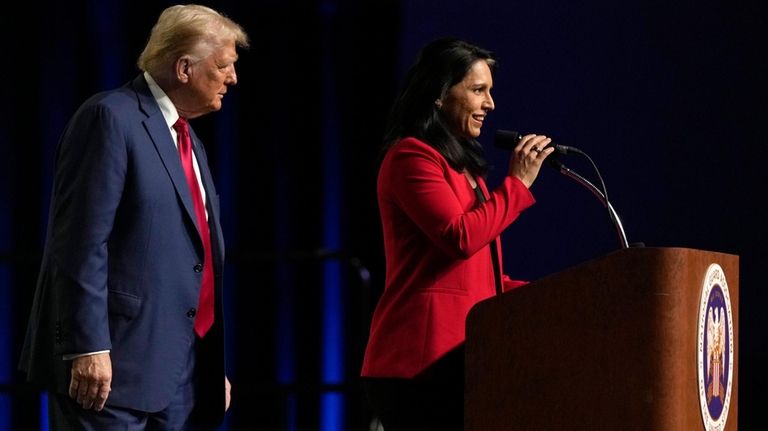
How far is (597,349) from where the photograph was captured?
6.22 feet

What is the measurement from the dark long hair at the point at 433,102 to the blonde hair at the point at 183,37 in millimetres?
398

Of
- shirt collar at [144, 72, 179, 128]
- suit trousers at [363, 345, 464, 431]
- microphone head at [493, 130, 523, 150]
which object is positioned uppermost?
shirt collar at [144, 72, 179, 128]

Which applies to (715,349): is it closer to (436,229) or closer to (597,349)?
(597,349)

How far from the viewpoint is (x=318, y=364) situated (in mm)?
4113

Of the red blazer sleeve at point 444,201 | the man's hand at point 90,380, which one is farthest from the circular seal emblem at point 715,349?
the man's hand at point 90,380

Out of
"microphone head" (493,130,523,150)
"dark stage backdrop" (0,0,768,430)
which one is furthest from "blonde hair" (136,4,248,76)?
"dark stage backdrop" (0,0,768,430)

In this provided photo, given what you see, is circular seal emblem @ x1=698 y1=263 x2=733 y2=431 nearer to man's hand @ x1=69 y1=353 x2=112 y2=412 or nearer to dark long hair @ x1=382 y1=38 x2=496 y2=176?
dark long hair @ x1=382 y1=38 x2=496 y2=176

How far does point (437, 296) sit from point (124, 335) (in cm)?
58

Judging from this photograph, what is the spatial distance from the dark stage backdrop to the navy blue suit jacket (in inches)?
73.8

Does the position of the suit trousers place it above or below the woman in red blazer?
below

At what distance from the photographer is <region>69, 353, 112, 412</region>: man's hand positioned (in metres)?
1.95

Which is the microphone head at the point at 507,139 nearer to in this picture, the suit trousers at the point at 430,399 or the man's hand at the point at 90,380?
the suit trousers at the point at 430,399

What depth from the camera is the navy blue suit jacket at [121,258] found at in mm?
1979

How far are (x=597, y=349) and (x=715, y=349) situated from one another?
240mm
